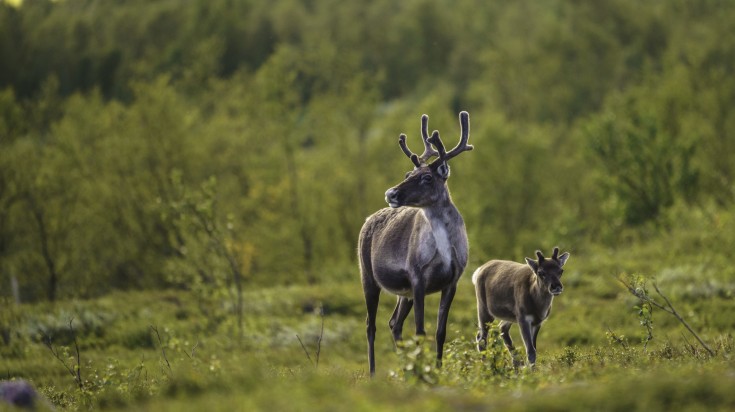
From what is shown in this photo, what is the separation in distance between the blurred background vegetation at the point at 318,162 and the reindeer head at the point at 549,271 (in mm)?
11367

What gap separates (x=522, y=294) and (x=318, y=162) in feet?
145

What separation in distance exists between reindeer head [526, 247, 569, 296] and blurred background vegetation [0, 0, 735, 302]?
448 inches

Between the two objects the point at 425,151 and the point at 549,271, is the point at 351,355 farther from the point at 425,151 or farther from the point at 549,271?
the point at 425,151

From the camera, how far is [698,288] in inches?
1017

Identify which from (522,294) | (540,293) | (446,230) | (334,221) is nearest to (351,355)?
(522,294)

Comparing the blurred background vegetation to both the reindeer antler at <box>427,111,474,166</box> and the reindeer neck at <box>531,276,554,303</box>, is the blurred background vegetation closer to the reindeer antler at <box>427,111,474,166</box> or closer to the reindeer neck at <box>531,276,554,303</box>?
the reindeer neck at <box>531,276,554,303</box>

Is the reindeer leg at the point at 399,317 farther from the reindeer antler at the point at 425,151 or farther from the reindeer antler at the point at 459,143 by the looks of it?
the reindeer antler at the point at 459,143

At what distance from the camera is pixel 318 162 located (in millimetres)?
57500

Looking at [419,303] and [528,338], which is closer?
[419,303]

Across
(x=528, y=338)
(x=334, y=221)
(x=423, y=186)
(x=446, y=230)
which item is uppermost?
(x=423, y=186)

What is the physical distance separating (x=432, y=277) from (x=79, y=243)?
3385cm

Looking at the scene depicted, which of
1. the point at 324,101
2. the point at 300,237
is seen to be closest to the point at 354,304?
the point at 300,237

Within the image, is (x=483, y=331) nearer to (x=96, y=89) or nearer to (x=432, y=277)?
(x=432, y=277)

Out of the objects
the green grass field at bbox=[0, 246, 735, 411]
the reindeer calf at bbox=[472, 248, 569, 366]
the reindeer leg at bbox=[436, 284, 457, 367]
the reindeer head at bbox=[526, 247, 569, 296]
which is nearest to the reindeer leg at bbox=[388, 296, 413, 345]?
the green grass field at bbox=[0, 246, 735, 411]
